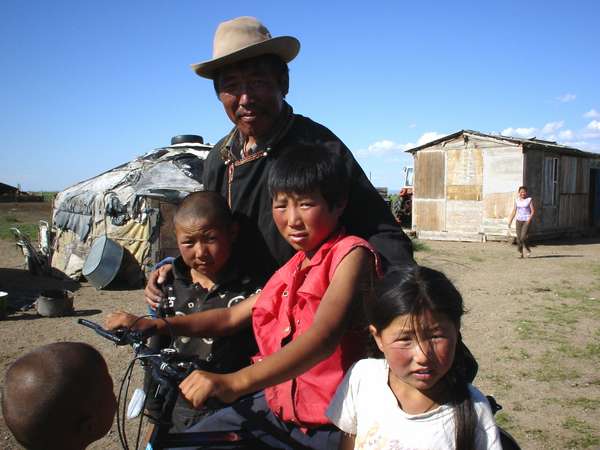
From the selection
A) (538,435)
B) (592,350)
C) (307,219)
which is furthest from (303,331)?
(592,350)

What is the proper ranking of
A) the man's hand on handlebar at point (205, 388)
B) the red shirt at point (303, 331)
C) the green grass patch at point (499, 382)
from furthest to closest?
1. the green grass patch at point (499, 382)
2. the red shirt at point (303, 331)
3. the man's hand on handlebar at point (205, 388)

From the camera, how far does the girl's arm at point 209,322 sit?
2.23 meters

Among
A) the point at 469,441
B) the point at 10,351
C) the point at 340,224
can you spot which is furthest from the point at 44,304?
the point at 469,441

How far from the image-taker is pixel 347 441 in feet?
6.42

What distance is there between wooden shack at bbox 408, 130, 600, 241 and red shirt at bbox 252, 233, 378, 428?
18040 mm

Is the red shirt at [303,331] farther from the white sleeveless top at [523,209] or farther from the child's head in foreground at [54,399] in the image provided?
the white sleeveless top at [523,209]

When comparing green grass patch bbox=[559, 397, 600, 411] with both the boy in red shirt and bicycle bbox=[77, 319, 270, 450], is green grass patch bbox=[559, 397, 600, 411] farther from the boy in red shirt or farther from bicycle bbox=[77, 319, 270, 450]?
bicycle bbox=[77, 319, 270, 450]

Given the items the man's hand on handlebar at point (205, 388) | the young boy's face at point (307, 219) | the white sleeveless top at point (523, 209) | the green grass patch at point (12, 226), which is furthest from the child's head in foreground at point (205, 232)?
the green grass patch at point (12, 226)

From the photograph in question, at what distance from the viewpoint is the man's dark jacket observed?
91.3 inches

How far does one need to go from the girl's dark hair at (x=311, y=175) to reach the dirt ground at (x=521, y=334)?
3.16 metres

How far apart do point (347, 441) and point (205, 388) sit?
696mm

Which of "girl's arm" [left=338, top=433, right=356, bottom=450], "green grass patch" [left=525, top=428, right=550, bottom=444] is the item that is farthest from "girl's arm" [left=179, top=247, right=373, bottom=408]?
"green grass patch" [left=525, top=428, right=550, bottom=444]

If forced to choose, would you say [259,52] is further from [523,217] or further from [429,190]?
[429,190]

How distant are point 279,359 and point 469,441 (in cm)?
69
